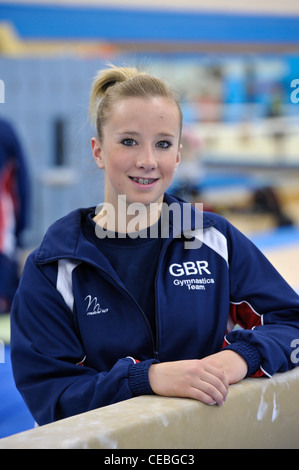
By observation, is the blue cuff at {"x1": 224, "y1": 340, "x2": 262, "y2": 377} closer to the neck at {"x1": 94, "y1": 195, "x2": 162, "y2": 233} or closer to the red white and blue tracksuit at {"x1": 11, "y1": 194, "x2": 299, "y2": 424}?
the red white and blue tracksuit at {"x1": 11, "y1": 194, "x2": 299, "y2": 424}

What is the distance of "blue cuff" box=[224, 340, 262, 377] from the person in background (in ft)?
7.75

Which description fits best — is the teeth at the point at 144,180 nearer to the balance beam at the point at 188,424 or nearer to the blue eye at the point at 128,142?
the blue eye at the point at 128,142

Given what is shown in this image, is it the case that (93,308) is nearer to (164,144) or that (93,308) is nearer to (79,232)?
(79,232)

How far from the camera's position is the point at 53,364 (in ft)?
4.27

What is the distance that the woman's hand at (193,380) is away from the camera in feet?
3.90

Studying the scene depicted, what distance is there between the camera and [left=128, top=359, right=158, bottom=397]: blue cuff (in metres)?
1.24

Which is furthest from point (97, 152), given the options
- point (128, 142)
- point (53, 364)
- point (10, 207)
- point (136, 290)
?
point (10, 207)

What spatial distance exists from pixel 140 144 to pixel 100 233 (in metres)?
0.23

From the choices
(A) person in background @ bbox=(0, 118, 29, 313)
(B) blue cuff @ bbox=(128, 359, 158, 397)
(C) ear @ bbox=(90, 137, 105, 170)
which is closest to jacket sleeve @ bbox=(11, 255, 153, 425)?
(B) blue cuff @ bbox=(128, 359, 158, 397)

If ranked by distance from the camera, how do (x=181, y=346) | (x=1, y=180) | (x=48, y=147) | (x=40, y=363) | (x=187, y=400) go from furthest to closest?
(x=48, y=147) < (x=1, y=180) < (x=181, y=346) < (x=40, y=363) < (x=187, y=400)

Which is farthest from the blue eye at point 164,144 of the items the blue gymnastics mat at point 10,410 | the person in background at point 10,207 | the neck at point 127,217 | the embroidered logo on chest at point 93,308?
the person in background at point 10,207

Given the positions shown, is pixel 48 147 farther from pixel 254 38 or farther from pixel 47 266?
pixel 47 266

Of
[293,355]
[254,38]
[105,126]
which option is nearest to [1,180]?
[105,126]
